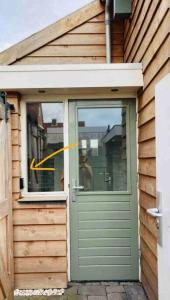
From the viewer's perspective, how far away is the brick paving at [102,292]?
292cm

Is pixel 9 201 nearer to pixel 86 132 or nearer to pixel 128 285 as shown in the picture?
pixel 86 132

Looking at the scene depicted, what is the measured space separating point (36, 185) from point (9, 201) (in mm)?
397

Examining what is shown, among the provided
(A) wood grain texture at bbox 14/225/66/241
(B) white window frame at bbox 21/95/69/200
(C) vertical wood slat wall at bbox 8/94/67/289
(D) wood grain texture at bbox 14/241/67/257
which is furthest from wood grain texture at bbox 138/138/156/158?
(D) wood grain texture at bbox 14/241/67/257

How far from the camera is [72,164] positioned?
3.26 meters

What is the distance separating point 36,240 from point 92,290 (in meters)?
0.76

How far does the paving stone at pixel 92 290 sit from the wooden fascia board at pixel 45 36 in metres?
2.77

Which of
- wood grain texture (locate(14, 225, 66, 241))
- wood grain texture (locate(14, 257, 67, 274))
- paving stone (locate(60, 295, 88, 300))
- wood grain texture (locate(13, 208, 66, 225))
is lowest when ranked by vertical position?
paving stone (locate(60, 295, 88, 300))

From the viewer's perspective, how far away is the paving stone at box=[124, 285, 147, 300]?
2.90m

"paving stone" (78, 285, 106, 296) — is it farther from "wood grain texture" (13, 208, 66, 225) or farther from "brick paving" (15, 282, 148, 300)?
"wood grain texture" (13, 208, 66, 225)

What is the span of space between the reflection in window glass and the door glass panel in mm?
228

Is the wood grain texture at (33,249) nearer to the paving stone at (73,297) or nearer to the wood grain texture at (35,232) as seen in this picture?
the wood grain texture at (35,232)

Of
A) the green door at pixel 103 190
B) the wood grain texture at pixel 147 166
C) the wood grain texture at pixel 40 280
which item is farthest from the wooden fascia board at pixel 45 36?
the wood grain texture at pixel 40 280

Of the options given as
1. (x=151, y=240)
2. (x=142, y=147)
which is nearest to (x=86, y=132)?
(x=142, y=147)

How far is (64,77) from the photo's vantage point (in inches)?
115
